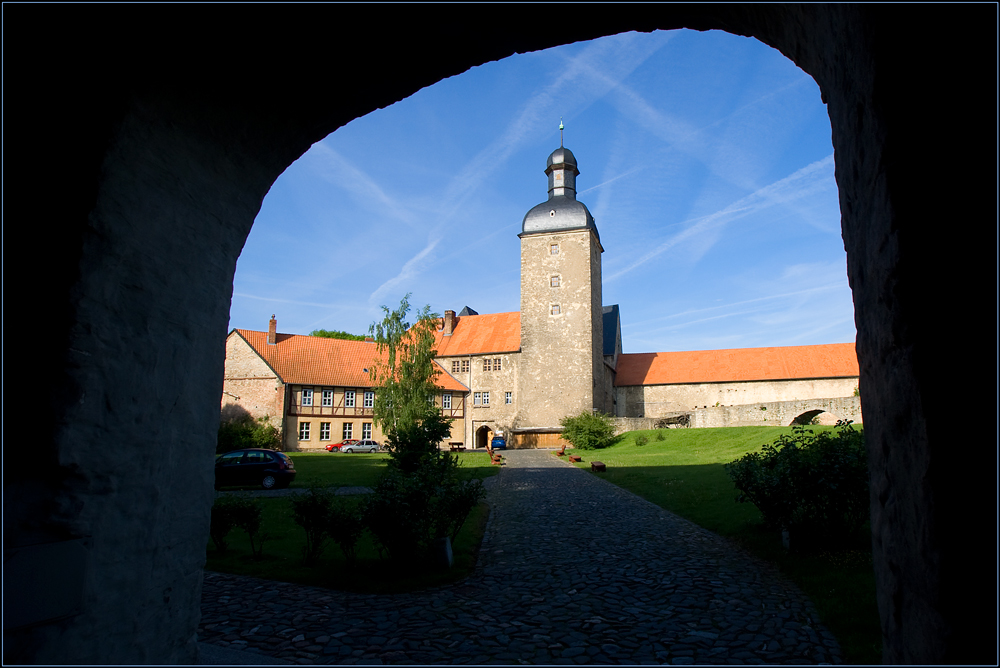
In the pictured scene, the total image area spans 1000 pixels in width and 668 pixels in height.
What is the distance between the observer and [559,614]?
5.46m

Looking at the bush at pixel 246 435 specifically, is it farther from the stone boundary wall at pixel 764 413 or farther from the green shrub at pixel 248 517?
the stone boundary wall at pixel 764 413

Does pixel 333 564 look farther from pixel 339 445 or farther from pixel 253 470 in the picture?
pixel 339 445

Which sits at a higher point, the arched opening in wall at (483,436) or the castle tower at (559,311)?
the castle tower at (559,311)

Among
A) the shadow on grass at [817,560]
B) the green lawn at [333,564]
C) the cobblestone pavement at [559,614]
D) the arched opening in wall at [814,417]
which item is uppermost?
the arched opening in wall at [814,417]

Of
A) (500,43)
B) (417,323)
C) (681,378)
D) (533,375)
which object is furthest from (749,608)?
(681,378)

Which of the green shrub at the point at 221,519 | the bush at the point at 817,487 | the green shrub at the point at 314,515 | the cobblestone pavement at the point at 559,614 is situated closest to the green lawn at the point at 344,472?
the green shrub at the point at 221,519

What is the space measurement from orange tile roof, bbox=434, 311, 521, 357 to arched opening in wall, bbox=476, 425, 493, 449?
611 cm

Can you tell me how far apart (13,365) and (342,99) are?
210 centimetres

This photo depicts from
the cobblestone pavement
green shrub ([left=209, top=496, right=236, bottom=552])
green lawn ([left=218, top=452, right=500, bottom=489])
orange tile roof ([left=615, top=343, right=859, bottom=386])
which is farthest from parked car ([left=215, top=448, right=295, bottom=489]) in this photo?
orange tile roof ([left=615, top=343, right=859, bottom=386])

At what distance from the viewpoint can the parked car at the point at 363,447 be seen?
124 feet

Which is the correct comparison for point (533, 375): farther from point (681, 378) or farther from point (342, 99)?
point (342, 99)

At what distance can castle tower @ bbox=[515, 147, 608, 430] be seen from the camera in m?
41.2

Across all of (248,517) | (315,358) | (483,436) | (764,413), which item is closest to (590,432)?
(764,413)

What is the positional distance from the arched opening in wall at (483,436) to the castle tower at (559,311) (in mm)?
4768
